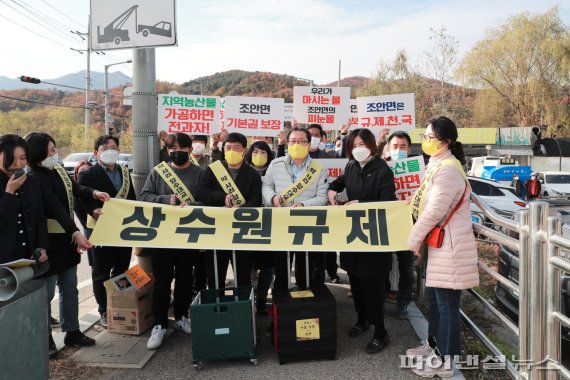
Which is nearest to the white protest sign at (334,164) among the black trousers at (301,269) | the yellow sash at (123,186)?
the black trousers at (301,269)

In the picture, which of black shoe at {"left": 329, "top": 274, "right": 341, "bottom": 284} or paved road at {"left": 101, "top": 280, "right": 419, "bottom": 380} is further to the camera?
black shoe at {"left": 329, "top": 274, "right": 341, "bottom": 284}

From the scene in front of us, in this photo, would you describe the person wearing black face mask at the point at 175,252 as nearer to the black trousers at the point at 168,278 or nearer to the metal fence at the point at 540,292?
the black trousers at the point at 168,278

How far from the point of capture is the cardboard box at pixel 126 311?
4.08 m

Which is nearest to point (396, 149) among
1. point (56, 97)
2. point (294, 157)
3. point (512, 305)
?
point (294, 157)

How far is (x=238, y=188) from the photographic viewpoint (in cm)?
409

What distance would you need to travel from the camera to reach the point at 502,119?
127 ft

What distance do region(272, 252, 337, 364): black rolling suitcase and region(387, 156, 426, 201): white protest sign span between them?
1.69m

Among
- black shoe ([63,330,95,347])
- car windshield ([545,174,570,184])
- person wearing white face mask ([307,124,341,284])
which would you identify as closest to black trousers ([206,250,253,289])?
black shoe ([63,330,95,347])

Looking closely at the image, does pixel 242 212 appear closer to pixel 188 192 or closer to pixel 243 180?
pixel 243 180

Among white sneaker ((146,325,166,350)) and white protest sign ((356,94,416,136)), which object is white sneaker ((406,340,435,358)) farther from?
white protest sign ((356,94,416,136))

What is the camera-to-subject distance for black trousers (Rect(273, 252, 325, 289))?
4164mm

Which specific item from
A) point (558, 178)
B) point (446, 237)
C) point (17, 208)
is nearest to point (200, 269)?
point (17, 208)

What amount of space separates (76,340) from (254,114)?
4217mm

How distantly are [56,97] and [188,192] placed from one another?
105 metres
